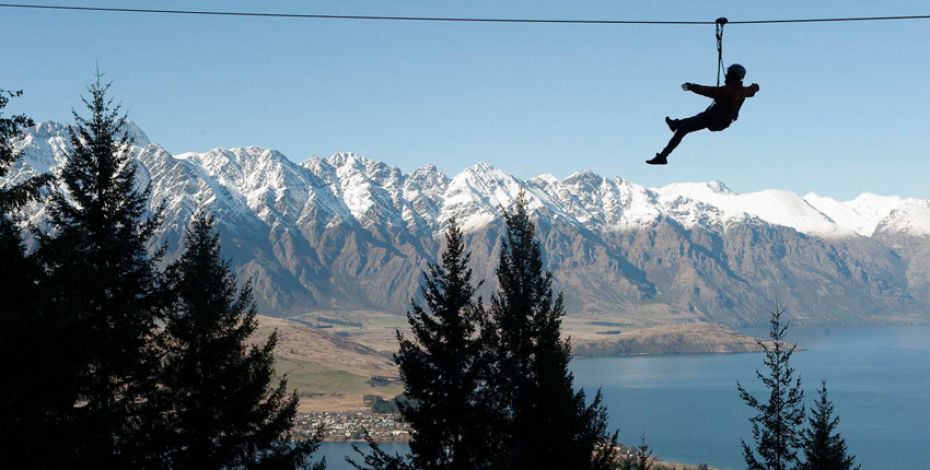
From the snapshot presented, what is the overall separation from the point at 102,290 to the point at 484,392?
12.9 m

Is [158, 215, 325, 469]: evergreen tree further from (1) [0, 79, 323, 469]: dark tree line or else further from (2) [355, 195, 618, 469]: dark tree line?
(2) [355, 195, 618, 469]: dark tree line

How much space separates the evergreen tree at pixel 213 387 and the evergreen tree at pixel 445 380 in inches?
150

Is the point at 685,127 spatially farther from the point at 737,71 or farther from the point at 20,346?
the point at 20,346

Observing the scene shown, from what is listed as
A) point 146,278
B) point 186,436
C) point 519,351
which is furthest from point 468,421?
point 146,278

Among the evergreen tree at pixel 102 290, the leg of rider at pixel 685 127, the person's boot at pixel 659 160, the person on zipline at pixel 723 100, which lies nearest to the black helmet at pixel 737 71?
the person on zipline at pixel 723 100

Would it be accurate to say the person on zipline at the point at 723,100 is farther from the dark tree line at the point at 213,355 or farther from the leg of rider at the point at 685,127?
the dark tree line at the point at 213,355

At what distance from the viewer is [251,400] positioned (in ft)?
91.3

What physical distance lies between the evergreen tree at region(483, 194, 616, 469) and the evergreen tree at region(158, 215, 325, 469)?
6.51 meters

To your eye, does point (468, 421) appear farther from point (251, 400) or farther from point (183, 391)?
point (183, 391)

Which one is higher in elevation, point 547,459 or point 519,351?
point 519,351

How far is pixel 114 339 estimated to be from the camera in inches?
695

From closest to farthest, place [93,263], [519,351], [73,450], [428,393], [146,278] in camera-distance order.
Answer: [73,450] < [93,263] < [146,278] < [428,393] < [519,351]

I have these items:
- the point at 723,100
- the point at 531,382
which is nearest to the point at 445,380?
the point at 531,382

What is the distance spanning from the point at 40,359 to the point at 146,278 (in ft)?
26.1
